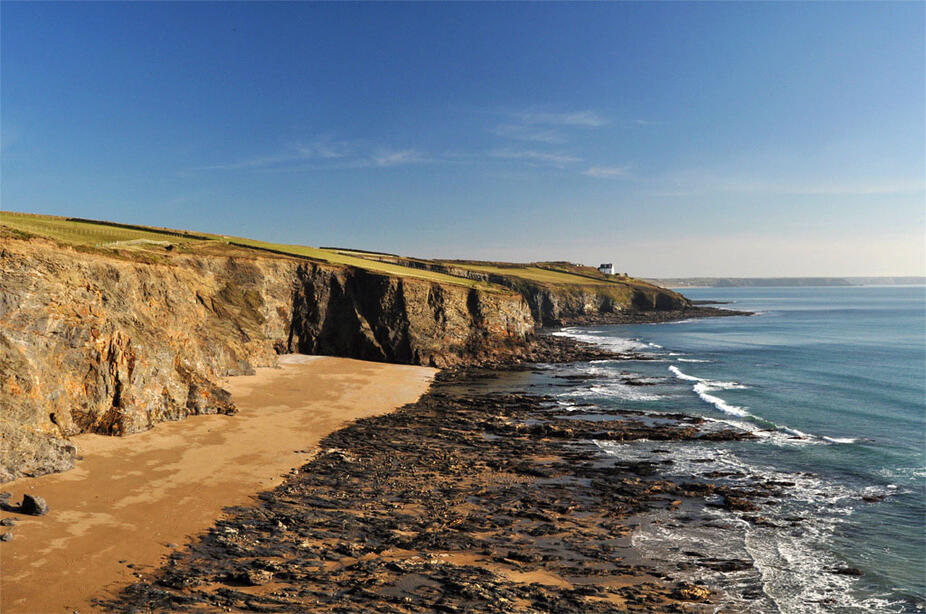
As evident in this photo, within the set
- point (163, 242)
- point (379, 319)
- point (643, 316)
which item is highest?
point (163, 242)

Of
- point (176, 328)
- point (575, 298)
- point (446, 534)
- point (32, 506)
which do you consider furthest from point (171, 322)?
point (575, 298)

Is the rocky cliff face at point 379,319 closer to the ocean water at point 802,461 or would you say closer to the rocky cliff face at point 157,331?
the rocky cliff face at point 157,331

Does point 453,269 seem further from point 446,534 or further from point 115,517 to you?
point 115,517

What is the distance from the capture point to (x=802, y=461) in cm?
2941

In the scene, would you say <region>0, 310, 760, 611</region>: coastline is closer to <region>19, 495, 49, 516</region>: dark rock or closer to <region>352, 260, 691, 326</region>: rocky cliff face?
<region>19, 495, 49, 516</region>: dark rock

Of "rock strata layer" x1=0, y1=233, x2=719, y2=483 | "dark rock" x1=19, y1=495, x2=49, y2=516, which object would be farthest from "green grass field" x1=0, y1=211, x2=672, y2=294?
"dark rock" x1=19, y1=495, x2=49, y2=516

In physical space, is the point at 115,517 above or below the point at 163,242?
below

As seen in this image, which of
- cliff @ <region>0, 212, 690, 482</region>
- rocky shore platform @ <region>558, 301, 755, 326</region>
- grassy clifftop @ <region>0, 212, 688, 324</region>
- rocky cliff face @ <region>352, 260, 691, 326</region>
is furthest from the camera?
rocky shore platform @ <region>558, 301, 755, 326</region>

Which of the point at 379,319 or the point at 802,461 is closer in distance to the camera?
the point at 802,461

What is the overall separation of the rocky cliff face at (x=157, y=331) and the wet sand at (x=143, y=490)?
1592mm

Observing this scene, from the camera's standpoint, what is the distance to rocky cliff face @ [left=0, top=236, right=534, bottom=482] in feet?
72.5

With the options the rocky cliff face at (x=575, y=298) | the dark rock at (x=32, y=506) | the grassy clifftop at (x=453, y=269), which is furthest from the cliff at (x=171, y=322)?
the rocky cliff face at (x=575, y=298)

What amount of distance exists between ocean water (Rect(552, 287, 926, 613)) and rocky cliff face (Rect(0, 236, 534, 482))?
75.3 ft

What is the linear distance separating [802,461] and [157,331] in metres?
38.6
